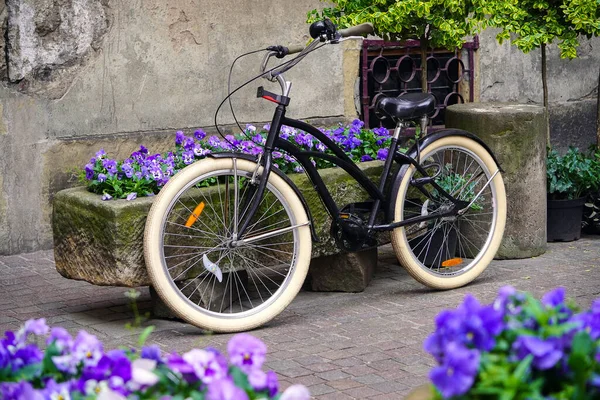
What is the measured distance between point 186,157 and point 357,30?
45.0 inches

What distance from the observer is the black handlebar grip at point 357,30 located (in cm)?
529

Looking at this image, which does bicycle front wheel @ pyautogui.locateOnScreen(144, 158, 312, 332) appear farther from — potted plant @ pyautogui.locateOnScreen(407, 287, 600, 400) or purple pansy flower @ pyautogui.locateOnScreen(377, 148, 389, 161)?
potted plant @ pyautogui.locateOnScreen(407, 287, 600, 400)

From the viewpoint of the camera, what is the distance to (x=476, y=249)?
6.21 m

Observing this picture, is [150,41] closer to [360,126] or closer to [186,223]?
[360,126]

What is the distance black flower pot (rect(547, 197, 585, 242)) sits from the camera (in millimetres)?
6820

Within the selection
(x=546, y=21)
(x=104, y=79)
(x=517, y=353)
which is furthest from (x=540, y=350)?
(x=104, y=79)

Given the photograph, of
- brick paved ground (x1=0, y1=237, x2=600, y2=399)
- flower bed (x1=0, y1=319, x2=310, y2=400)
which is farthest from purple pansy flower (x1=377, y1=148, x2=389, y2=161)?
flower bed (x1=0, y1=319, x2=310, y2=400)

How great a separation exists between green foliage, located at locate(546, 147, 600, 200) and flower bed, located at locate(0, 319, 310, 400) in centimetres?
498

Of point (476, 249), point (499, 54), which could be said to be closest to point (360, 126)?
point (476, 249)

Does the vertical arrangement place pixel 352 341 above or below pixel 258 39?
below

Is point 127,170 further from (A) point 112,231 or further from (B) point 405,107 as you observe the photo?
(B) point 405,107

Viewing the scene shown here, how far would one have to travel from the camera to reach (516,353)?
186 centimetres

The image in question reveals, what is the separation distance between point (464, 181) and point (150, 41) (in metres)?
2.59

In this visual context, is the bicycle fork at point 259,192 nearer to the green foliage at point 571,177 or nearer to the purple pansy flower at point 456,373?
the green foliage at point 571,177
